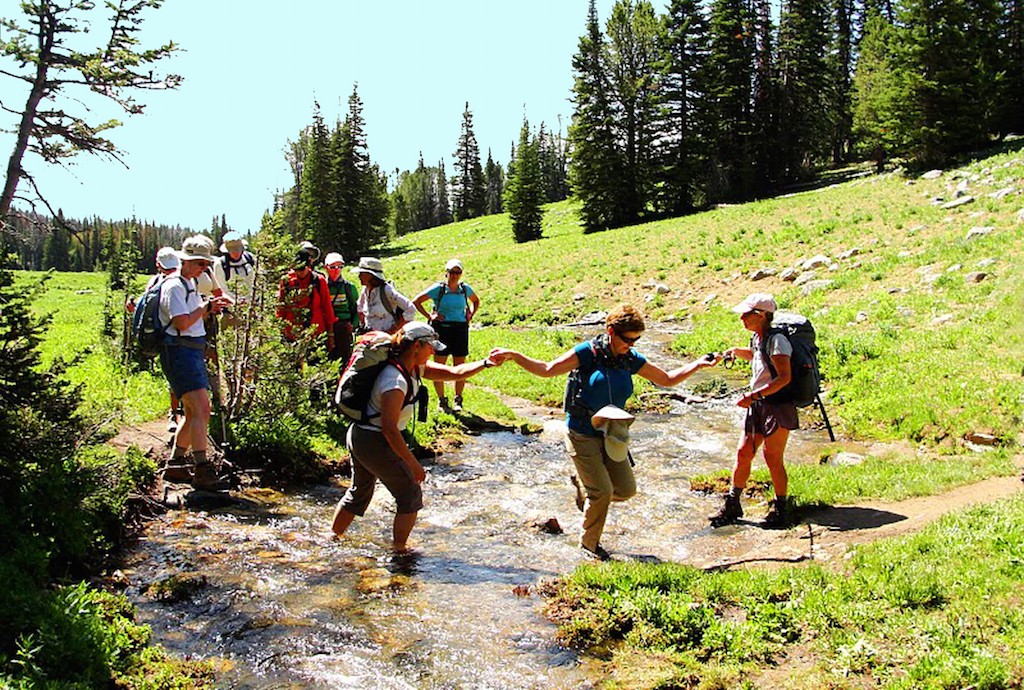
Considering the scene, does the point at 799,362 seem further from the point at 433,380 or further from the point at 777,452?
the point at 433,380

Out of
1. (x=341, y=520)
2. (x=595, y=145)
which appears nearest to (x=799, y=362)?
(x=341, y=520)

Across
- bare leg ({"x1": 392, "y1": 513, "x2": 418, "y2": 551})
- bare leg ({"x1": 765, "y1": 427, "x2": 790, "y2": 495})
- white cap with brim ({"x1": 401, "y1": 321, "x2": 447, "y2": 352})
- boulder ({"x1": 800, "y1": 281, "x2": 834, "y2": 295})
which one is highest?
boulder ({"x1": 800, "y1": 281, "x2": 834, "y2": 295})

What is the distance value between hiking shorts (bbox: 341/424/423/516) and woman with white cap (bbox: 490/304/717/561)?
1.38 m

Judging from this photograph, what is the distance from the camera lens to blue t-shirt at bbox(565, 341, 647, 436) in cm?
694

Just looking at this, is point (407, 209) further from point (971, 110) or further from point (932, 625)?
point (932, 625)

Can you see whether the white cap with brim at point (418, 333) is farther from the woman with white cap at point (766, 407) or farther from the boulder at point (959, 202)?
the boulder at point (959, 202)

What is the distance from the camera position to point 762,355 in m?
8.16

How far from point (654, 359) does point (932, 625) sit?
532 inches

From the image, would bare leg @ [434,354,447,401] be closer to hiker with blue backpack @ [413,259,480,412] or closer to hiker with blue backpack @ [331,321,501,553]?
hiker with blue backpack @ [413,259,480,412]

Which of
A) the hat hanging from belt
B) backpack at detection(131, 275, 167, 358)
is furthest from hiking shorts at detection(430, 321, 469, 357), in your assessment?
the hat hanging from belt

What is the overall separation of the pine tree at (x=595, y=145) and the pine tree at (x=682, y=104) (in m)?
3.11

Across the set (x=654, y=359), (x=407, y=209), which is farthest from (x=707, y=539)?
(x=407, y=209)

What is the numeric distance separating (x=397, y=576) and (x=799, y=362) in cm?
483

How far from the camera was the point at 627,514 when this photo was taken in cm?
880
